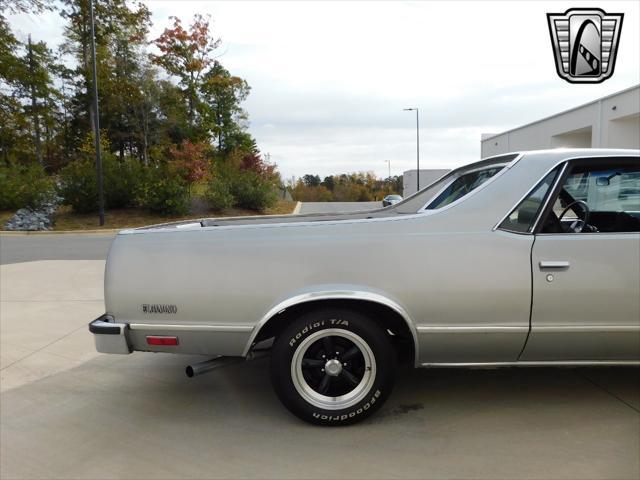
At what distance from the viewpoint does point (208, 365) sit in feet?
10.1

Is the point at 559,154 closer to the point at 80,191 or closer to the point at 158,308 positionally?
the point at 158,308

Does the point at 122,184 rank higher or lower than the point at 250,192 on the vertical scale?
higher

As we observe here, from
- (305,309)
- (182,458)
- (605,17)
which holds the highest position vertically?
(605,17)

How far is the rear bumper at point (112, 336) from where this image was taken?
2.89 meters

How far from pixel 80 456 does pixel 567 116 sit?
3455 cm

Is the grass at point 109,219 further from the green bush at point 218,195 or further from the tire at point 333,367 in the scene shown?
the tire at point 333,367

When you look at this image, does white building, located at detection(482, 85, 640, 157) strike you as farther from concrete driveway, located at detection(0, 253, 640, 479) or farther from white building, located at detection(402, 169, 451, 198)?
concrete driveway, located at detection(0, 253, 640, 479)

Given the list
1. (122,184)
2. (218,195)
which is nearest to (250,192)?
(218,195)

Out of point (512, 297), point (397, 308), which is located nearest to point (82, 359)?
point (397, 308)

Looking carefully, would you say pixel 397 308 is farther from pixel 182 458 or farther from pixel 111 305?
pixel 111 305

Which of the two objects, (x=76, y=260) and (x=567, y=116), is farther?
(x=567, y=116)

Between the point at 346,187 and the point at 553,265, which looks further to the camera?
the point at 346,187

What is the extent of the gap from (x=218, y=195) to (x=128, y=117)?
1497cm

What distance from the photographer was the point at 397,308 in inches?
109
